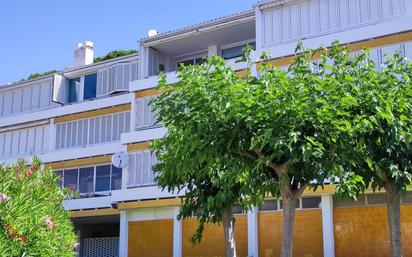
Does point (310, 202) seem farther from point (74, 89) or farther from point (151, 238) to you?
point (74, 89)

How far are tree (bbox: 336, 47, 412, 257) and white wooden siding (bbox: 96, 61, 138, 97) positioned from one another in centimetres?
1905

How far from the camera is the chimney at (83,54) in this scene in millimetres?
37281

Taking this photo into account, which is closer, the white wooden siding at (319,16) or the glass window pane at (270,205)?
the white wooden siding at (319,16)

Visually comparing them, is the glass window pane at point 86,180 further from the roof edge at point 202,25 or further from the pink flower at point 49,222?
the pink flower at point 49,222

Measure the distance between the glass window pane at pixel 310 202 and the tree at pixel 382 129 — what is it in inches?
401

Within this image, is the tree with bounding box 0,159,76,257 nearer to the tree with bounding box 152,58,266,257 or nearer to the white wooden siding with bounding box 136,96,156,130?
the tree with bounding box 152,58,266,257

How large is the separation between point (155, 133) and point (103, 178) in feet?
15.3

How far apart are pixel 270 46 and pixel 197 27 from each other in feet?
14.2

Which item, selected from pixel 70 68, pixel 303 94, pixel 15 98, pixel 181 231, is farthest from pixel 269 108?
pixel 15 98

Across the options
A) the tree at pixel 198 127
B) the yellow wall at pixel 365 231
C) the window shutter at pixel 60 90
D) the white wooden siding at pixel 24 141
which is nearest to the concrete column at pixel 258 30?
the yellow wall at pixel 365 231

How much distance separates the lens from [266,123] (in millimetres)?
11609

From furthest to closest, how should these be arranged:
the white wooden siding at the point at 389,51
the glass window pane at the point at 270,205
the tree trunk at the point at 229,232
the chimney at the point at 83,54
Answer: the chimney at the point at 83,54 < the glass window pane at the point at 270,205 < the white wooden siding at the point at 389,51 < the tree trunk at the point at 229,232

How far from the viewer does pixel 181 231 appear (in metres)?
28.2

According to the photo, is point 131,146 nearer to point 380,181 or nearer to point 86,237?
point 86,237
